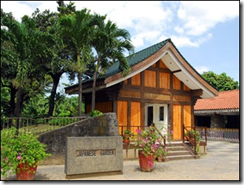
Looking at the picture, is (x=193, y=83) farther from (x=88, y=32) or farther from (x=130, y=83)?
(x=88, y=32)

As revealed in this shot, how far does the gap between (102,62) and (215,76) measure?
25.9 m

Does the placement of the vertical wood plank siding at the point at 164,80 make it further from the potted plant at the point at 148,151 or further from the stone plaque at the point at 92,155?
the stone plaque at the point at 92,155

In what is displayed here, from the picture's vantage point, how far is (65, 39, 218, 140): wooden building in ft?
42.0

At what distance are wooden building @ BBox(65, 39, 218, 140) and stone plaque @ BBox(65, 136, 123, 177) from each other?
3.79 meters

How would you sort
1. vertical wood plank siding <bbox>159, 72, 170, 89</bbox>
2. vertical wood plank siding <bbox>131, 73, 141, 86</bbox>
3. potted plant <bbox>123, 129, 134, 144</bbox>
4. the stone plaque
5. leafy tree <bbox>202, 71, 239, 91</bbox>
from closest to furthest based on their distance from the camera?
the stone plaque, potted plant <bbox>123, 129, 134, 144</bbox>, vertical wood plank siding <bbox>131, 73, 141, 86</bbox>, vertical wood plank siding <bbox>159, 72, 170, 89</bbox>, leafy tree <bbox>202, 71, 239, 91</bbox>

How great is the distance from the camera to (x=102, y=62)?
13438 millimetres

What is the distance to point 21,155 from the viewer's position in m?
6.95

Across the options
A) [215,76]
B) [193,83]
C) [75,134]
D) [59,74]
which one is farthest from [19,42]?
[215,76]

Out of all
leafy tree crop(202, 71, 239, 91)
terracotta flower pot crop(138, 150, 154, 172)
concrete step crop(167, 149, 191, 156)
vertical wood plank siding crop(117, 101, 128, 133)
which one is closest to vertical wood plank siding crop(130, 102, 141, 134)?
vertical wood plank siding crop(117, 101, 128, 133)

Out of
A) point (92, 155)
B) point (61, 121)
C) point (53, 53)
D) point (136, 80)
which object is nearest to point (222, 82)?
point (136, 80)

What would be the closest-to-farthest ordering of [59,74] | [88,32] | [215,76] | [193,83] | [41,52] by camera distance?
[88,32] → [41,52] → [193,83] → [59,74] → [215,76]

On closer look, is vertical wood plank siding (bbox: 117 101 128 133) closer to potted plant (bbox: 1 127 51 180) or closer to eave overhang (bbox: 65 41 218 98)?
eave overhang (bbox: 65 41 218 98)

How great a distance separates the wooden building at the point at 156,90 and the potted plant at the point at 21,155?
16.6ft

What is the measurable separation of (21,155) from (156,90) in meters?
8.71
